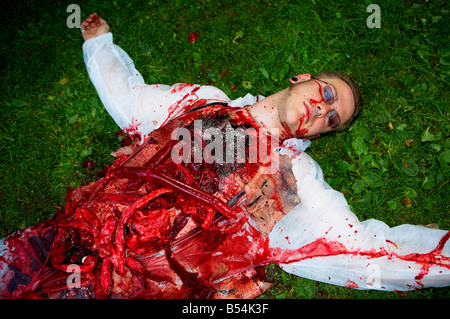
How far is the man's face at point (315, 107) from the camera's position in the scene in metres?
3.04

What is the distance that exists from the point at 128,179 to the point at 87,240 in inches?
24.5

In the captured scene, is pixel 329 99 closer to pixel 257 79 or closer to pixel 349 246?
pixel 257 79

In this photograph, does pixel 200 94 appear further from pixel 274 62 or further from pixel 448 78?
pixel 448 78

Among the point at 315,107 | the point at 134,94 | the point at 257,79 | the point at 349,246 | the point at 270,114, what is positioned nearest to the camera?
the point at 349,246

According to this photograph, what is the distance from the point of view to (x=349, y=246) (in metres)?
2.83

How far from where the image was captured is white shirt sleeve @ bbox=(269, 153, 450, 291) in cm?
272

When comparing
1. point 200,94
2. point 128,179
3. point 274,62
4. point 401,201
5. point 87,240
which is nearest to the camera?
point 87,240

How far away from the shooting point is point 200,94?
3.38 metres

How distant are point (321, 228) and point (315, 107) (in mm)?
1198

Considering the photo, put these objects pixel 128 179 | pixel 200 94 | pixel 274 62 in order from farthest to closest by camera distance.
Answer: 1. pixel 274 62
2. pixel 200 94
3. pixel 128 179

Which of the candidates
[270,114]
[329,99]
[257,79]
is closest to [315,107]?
[329,99]

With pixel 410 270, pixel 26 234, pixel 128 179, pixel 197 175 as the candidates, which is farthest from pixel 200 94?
pixel 410 270

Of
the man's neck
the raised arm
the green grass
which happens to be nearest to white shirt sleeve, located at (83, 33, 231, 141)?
the raised arm

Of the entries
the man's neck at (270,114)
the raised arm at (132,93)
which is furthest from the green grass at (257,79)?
the man's neck at (270,114)
